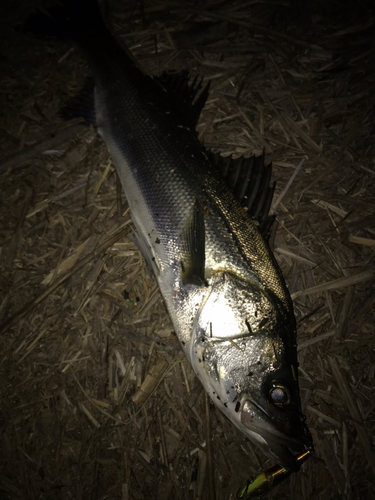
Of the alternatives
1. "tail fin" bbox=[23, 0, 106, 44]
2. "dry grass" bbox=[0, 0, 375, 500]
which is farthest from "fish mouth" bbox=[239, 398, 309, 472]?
"tail fin" bbox=[23, 0, 106, 44]

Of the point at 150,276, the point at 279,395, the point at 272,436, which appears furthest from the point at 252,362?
the point at 150,276

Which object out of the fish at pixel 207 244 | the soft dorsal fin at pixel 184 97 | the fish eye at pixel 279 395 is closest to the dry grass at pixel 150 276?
the soft dorsal fin at pixel 184 97

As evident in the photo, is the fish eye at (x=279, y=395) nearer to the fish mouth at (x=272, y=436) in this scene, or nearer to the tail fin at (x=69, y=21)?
the fish mouth at (x=272, y=436)

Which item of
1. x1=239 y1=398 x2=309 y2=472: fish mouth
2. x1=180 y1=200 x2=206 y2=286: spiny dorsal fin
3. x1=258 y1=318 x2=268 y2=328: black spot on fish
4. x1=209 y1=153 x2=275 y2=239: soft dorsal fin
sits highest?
x1=209 y1=153 x2=275 y2=239: soft dorsal fin

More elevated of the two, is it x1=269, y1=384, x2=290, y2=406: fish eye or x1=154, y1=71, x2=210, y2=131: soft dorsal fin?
x1=154, y1=71, x2=210, y2=131: soft dorsal fin

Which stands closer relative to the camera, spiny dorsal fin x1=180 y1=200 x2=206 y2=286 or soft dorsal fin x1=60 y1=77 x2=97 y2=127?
spiny dorsal fin x1=180 y1=200 x2=206 y2=286

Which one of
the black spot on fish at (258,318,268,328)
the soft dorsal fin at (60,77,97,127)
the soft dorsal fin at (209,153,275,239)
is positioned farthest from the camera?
the soft dorsal fin at (60,77,97,127)

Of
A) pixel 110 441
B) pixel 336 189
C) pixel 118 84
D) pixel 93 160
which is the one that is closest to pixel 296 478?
pixel 110 441

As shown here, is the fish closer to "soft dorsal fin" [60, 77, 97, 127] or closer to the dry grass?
"soft dorsal fin" [60, 77, 97, 127]
